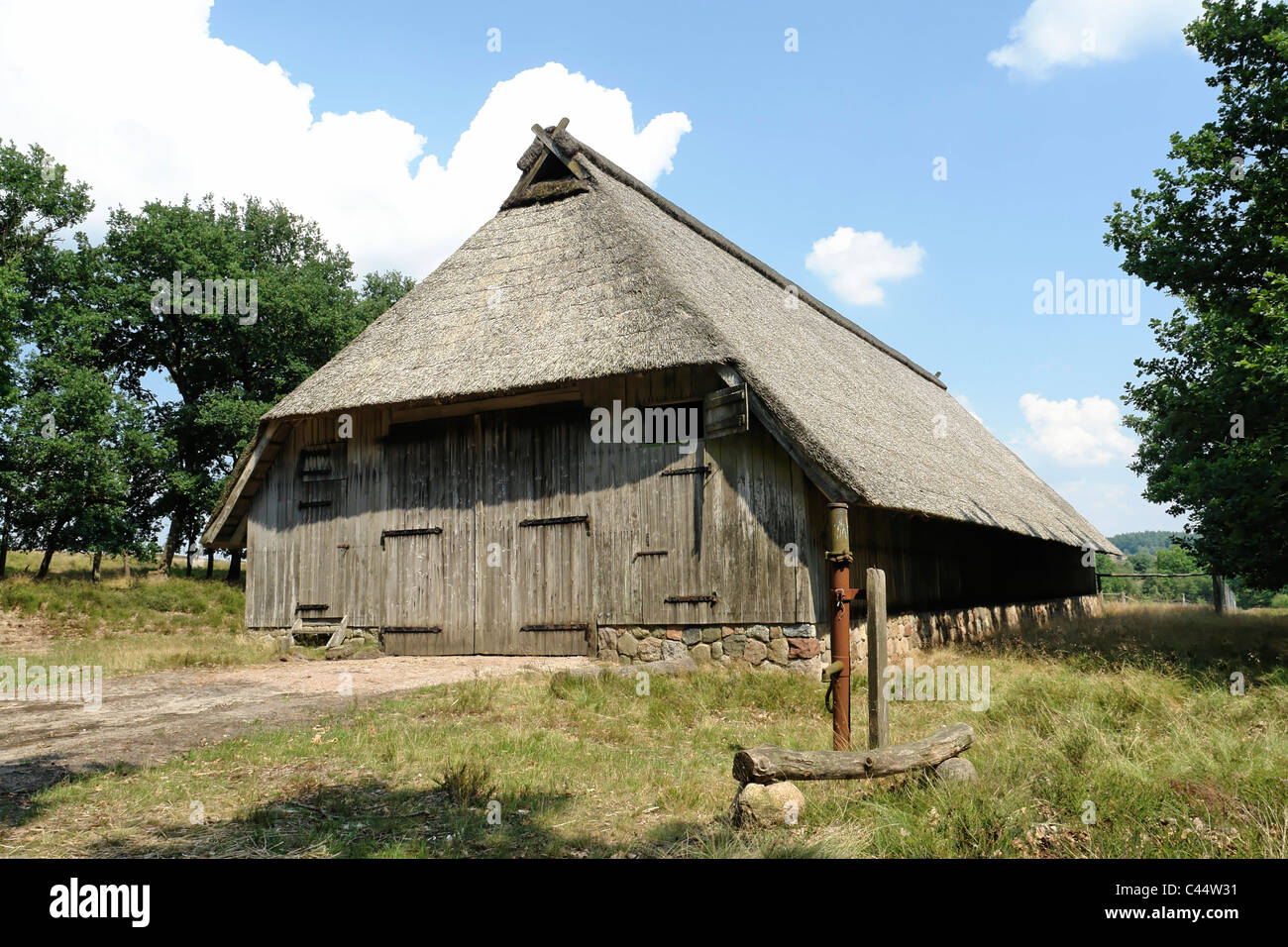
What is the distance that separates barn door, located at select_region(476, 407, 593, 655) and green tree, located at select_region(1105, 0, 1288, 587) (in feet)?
28.7

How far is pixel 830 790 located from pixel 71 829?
4.56 meters

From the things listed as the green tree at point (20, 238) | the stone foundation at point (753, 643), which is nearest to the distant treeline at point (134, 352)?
the green tree at point (20, 238)

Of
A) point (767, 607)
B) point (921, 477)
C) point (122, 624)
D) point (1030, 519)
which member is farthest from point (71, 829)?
point (1030, 519)

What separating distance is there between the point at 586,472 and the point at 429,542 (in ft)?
10.6

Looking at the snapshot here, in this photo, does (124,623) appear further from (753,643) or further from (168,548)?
(753,643)

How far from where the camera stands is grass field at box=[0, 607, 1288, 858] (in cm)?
438

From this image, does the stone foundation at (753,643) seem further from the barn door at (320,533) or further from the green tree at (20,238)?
the green tree at (20,238)

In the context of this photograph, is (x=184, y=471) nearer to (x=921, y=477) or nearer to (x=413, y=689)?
(x=413, y=689)

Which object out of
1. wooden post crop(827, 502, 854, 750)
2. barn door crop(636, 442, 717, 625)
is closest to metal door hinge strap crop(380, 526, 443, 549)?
barn door crop(636, 442, 717, 625)

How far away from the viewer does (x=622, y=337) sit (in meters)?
12.1

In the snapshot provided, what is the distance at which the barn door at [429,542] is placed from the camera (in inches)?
540

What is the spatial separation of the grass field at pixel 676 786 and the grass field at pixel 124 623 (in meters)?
6.25

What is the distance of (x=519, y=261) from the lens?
15633 mm

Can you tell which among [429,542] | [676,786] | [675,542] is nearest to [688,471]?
[675,542]
